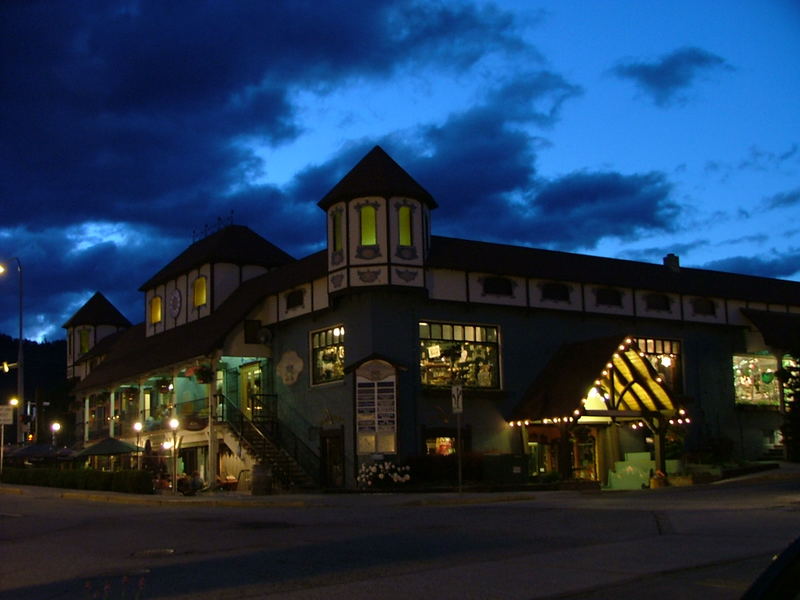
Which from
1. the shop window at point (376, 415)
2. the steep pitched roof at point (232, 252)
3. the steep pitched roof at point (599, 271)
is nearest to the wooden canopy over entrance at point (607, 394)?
the steep pitched roof at point (599, 271)

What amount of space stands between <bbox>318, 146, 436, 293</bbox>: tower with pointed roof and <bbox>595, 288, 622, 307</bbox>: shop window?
8.16 meters

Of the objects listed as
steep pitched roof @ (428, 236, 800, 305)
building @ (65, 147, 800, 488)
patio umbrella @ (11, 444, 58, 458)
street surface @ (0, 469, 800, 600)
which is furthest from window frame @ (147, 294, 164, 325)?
street surface @ (0, 469, 800, 600)

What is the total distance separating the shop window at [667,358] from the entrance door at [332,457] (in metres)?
13.3

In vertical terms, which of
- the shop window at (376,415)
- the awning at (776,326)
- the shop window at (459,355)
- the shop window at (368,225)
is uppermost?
the shop window at (368,225)

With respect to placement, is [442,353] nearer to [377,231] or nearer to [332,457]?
[377,231]

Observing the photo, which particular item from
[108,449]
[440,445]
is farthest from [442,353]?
[108,449]

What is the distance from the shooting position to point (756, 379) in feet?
135

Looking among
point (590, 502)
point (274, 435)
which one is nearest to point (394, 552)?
point (590, 502)

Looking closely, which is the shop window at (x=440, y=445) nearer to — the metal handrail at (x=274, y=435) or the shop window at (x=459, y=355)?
the shop window at (x=459, y=355)

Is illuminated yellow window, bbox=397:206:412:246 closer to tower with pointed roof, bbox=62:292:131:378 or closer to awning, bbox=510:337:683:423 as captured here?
awning, bbox=510:337:683:423

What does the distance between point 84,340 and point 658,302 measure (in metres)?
39.3

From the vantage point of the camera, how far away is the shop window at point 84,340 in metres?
61.8

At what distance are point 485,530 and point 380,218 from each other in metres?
18.7

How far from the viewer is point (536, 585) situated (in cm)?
912
